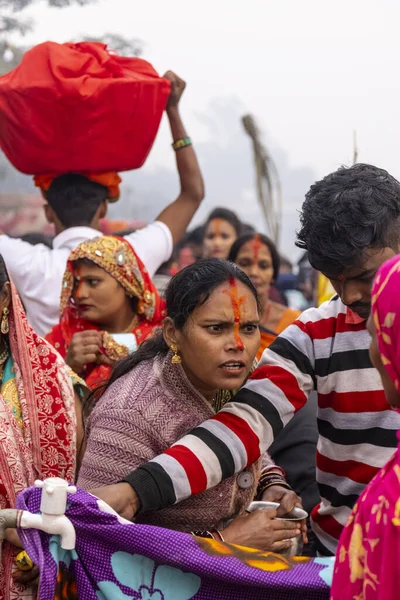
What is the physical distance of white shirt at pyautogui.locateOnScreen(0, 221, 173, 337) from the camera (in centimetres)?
445

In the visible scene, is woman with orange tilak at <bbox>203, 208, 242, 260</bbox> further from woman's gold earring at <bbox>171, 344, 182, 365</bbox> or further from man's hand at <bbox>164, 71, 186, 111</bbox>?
woman's gold earring at <bbox>171, 344, 182, 365</bbox>

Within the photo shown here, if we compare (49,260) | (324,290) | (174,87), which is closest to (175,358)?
(49,260)

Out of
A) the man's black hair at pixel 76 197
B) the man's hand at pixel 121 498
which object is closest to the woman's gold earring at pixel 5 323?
the man's hand at pixel 121 498

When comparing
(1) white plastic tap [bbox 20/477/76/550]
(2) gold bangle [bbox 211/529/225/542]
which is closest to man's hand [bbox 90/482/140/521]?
(1) white plastic tap [bbox 20/477/76/550]

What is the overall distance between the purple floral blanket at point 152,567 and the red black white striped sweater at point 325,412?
282 millimetres

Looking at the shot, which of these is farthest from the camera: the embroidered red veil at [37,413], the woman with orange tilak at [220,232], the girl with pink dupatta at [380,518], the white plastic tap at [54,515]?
the woman with orange tilak at [220,232]

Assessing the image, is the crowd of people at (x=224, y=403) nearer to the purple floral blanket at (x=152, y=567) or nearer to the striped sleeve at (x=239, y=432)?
the striped sleeve at (x=239, y=432)

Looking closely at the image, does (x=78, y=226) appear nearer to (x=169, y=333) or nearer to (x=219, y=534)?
(x=169, y=333)

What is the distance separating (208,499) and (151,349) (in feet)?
1.65

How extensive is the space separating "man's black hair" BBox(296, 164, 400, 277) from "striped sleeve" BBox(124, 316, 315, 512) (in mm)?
309

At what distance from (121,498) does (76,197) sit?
244 centimetres

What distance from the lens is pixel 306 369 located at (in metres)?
2.77

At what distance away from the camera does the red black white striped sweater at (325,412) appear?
104 inches

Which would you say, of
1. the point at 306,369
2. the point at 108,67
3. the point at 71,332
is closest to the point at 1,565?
the point at 306,369
